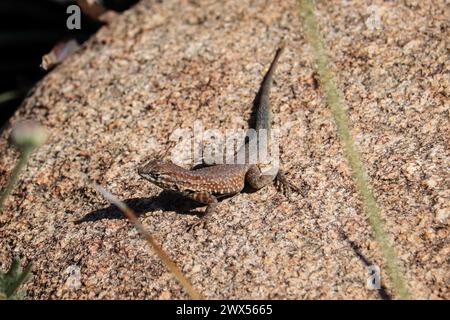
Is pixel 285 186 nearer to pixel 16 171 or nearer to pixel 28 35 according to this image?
pixel 16 171

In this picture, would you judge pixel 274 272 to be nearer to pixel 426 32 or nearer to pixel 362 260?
→ pixel 362 260

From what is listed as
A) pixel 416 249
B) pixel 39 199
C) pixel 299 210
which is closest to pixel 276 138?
pixel 299 210

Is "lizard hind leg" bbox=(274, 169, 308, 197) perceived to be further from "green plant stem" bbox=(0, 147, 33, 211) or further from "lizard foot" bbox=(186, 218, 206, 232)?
"green plant stem" bbox=(0, 147, 33, 211)

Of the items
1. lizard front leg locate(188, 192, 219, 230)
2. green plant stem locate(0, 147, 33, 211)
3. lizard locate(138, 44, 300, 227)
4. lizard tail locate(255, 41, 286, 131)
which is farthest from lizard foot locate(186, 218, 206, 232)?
green plant stem locate(0, 147, 33, 211)

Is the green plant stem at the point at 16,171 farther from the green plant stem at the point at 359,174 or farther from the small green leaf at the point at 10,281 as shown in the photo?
the green plant stem at the point at 359,174

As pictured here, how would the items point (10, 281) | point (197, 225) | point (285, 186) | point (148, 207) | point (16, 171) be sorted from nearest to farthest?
point (16, 171) → point (10, 281) → point (197, 225) → point (285, 186) → point (148, 207)

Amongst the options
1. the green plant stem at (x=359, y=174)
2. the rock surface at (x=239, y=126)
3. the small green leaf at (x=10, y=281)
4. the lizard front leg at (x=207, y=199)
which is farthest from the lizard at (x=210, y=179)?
the small green leaf at (x=10, y=281)

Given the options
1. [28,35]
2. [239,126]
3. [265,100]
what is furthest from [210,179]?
[28,35]
